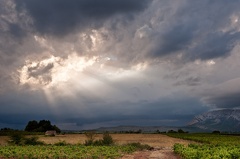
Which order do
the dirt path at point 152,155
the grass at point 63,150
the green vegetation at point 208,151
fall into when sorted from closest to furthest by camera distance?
the green vegetation at point 208,151 → the grass at point 63,150 → the dirt path at point 152,155

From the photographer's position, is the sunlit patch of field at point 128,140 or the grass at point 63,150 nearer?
the grass at point 63,150

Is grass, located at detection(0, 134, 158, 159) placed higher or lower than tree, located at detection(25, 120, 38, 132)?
lower

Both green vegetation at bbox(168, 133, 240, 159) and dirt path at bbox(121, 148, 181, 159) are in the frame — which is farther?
dirt path at bbox(121, 148, 181, 159)

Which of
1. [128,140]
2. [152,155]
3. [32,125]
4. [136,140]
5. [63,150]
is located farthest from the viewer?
[32,125]

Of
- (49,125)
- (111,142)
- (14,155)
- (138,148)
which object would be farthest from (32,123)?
(14,155)

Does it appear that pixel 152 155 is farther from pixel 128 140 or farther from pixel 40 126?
pixel 40 126

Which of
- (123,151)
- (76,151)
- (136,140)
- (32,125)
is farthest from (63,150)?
(32,125)

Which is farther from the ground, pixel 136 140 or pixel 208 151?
pixel 136 140

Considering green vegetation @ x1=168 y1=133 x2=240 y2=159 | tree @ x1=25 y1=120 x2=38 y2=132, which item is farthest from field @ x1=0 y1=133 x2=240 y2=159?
tree @ x1=25 y1=120 x2=38 y2=132

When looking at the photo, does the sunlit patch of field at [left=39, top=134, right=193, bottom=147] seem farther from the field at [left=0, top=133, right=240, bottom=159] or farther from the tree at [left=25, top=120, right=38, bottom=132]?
the tree at [left=25, top=120, right=38, bottom=132]

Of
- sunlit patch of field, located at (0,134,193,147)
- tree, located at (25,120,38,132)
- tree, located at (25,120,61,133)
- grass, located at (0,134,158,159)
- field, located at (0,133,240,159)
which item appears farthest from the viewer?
tree, located at (25,120,38,132)

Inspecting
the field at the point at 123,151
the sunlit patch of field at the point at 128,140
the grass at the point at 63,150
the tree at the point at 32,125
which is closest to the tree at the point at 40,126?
the tree at the point at 32,125

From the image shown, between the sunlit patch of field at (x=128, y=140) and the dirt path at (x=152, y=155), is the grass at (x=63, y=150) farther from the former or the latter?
the sunlit patch of field at (x=128, y=140)

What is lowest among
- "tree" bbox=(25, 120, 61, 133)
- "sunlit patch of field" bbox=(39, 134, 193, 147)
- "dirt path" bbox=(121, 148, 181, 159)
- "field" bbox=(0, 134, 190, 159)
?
"dirt path" bbox=(121, 148, 181, 159)
